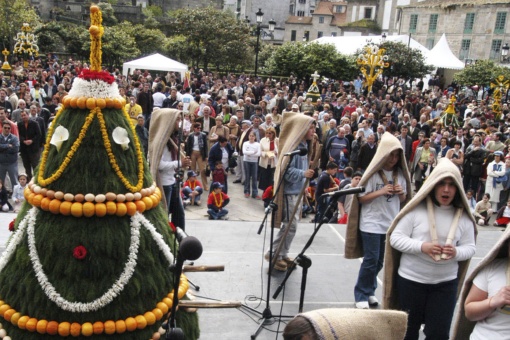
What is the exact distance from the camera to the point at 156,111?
6324 millimetres

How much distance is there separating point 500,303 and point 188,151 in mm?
9447

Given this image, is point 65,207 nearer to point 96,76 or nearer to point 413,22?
point 96,76

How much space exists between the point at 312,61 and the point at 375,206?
24.3 m

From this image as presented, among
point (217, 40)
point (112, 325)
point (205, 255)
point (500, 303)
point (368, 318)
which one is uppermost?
point (217, 40)

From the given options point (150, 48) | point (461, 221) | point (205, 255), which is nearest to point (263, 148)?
A: point (205, 255)

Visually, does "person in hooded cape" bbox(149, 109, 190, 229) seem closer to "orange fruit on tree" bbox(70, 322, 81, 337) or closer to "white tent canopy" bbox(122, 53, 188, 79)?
"orange fruit on tree" bbox(70, 322, 81, 337)

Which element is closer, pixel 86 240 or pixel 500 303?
pixel 500 303

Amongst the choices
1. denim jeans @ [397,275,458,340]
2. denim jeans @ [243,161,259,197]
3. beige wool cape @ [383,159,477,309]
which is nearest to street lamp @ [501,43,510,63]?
denim jeans @ [243,161,259,197]

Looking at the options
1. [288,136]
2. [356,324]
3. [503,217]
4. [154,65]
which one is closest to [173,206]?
[288,136]

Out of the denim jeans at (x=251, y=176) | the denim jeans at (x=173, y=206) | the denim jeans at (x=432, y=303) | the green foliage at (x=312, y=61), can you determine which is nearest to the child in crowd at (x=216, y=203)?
the denim jeans at (x=251, y=176)

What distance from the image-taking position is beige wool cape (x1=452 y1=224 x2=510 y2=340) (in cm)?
346

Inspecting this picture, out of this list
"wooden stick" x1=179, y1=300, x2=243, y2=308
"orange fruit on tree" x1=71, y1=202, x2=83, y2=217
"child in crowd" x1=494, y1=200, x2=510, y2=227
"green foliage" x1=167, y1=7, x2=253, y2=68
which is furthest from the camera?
"green foliage" x1=167, y1=7, x2=253, y2=68

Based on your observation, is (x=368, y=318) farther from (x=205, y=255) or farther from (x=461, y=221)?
(x=205, y=255)

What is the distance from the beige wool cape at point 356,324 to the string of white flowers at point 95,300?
1.88m
